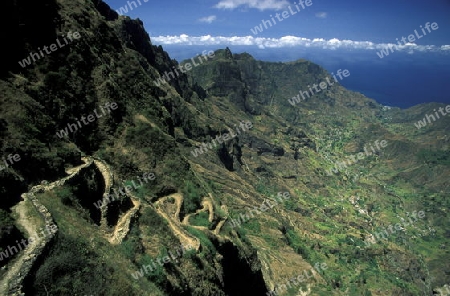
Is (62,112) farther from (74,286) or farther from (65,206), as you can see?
(74,286)

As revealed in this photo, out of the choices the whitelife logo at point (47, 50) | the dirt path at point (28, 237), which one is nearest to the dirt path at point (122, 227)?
the dirt path at point (28, 237)

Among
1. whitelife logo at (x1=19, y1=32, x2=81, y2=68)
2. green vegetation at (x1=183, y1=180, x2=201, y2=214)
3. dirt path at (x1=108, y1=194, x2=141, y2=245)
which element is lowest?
green vegetation at (x1=183, y1=180, x2=201, y2=214)

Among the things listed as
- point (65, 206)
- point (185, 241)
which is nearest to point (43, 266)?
point (65, 206)

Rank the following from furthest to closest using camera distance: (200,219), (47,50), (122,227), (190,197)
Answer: (190,197) → (200,219) → (47,50) → (122,227)

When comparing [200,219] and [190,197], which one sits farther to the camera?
[190,197]

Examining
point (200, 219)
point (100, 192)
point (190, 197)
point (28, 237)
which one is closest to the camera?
point (28, 237)

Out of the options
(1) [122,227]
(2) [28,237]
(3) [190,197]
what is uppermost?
(2) [28,237]

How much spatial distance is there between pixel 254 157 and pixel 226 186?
79.2 meters

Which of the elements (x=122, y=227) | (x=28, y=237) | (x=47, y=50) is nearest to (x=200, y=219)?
(x=122, y=227)

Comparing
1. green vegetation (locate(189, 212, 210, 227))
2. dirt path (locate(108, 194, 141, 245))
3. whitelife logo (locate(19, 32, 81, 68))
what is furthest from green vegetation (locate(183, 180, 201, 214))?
whitelife logo (locate(19, 32, 81, 68))

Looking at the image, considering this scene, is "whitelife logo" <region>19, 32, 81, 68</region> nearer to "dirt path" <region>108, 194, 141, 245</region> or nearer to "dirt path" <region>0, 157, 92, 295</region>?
"dirt path" <region>0, 157, 92, 295</region>

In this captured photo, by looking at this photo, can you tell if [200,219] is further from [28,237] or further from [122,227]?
[28,237]

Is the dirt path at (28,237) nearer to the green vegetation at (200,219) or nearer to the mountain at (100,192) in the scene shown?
the mountain at (100,192)

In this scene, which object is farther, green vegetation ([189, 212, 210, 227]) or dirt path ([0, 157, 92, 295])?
green vegetation ([189, 212, 210, 227])
